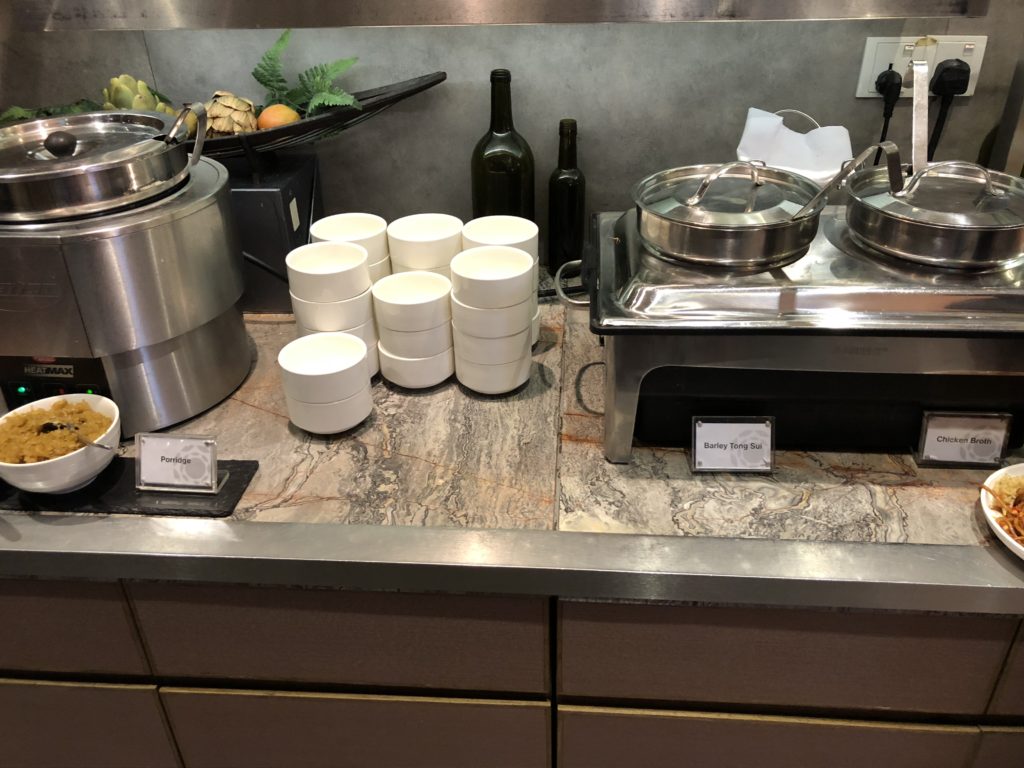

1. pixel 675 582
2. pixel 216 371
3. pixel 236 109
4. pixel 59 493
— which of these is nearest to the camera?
pixel 675 582

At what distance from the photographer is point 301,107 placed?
1.28 metres

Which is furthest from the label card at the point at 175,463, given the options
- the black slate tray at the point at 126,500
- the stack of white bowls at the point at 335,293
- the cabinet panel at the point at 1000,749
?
the cabinet panel at the point at 1000,749

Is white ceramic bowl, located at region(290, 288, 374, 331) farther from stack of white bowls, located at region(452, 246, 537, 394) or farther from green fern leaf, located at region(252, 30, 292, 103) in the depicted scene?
green fern leaf, located at region(252, 30, 292, 103)

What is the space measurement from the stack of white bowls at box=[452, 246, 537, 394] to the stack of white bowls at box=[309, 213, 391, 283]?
131 mm

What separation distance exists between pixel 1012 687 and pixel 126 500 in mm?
1013

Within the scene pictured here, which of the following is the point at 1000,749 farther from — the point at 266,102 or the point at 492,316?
the point at 266,102

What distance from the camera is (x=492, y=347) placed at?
1.02 metres

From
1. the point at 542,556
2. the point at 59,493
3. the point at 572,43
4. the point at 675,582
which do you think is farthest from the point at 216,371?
the point at 572,43

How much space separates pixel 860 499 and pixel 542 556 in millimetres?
370

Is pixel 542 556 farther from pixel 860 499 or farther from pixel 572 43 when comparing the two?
pixel 572 43

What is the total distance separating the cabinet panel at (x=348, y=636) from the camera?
0.88 m

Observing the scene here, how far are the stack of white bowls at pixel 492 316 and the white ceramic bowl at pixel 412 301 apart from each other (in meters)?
0.02

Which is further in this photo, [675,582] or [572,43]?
[572,43]

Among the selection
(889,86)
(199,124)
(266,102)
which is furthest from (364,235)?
(889,86)
